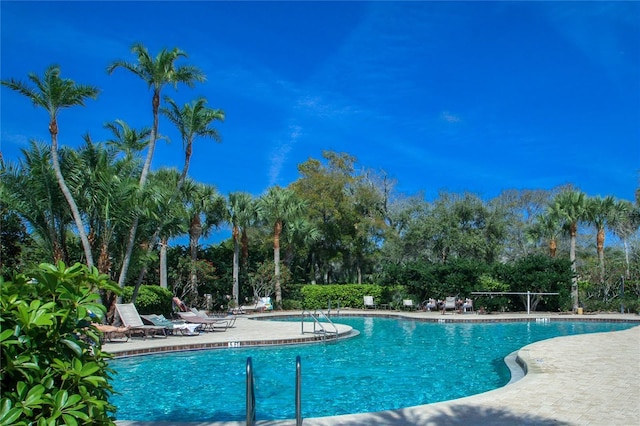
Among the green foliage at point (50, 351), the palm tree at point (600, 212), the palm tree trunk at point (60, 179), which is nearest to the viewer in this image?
the green foliage at point (50, 351)

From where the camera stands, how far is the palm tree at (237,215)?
28969 millimetres

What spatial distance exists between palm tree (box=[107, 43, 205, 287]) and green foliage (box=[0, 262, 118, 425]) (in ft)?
48.2

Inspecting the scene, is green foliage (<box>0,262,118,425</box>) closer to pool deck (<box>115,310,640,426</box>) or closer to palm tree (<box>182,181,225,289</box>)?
pool deck (<box>115,310,640,426</box>)

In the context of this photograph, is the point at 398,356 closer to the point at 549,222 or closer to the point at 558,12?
the point at 558,12

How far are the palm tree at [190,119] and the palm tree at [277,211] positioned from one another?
1065 cm

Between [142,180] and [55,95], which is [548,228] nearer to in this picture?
[142,180]

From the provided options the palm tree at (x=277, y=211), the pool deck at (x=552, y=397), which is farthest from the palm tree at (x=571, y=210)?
the pool deck at (x=552, y=397)

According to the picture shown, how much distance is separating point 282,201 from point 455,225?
536 inches

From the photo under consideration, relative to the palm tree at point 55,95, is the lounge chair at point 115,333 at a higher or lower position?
lower

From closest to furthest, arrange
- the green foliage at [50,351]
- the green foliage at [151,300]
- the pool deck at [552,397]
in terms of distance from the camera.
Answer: the green foliage at [50,351] → the pool deck at [552,397] → the green foliage at [151,300]

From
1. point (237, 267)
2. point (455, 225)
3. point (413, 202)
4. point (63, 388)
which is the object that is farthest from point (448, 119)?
point (63, 388)

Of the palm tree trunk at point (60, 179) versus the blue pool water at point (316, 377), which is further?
the palm tree trunk at point (60, 179)

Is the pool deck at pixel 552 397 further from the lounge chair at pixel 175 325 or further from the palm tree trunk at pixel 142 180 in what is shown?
the palm tree trunk at pixel 142 180

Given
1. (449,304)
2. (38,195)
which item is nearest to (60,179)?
(38,195)
